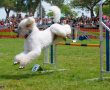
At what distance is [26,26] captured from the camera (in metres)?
8.41

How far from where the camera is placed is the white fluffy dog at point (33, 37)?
8.07 m

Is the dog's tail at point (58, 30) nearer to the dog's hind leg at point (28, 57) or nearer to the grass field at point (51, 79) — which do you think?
the dog's hind leg at point (28, 57)

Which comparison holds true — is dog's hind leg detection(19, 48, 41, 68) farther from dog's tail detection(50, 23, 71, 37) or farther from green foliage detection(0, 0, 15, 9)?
green foliage detection(0, 0, 15, 9)

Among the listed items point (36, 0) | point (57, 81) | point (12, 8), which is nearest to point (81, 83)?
point (57, 81)

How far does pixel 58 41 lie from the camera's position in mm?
9117

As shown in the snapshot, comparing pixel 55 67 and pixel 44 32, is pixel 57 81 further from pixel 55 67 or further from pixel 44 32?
pixel 55 67

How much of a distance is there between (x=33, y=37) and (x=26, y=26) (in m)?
0.29

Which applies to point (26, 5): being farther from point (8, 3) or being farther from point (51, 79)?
point (51, 79)

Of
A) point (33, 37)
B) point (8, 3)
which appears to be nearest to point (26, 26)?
point (33, 37)

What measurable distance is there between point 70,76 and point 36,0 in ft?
172

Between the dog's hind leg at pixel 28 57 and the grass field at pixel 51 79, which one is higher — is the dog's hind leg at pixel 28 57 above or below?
above

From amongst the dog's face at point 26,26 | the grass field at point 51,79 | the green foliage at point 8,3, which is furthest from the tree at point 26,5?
the dog's face at point 26,26

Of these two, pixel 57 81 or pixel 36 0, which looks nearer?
pixel 57 81

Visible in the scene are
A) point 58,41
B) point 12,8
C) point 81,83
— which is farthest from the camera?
point 12,8
